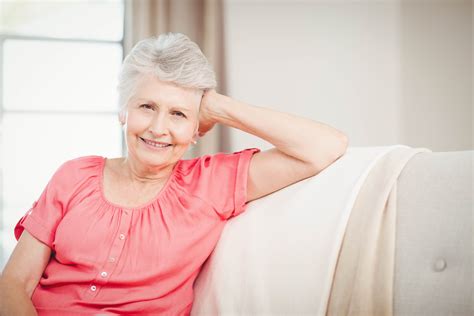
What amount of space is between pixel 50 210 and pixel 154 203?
0.96ft

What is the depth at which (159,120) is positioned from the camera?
4.63 feet

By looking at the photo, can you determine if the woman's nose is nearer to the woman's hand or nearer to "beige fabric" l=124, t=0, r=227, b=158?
the woman's hand

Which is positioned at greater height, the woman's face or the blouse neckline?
the woman's face

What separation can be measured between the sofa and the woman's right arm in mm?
451

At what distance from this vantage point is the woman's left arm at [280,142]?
4.58 ft

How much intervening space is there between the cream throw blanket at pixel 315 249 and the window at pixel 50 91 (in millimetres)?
1944

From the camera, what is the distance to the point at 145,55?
1.44 metres

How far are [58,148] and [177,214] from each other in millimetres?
1943

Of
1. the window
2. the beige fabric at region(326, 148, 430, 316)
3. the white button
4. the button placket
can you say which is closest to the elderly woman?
the button placket

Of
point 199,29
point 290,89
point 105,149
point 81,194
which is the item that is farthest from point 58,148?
point 81,194

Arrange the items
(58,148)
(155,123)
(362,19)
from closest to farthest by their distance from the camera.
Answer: (155,123) → (362,19) → (58,148)

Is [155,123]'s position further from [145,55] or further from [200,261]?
[200,261]

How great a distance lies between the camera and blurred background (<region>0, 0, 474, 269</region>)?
8.92 ft

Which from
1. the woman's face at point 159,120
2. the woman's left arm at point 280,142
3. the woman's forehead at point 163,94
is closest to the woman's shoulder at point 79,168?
the woman's face at point 159,120
